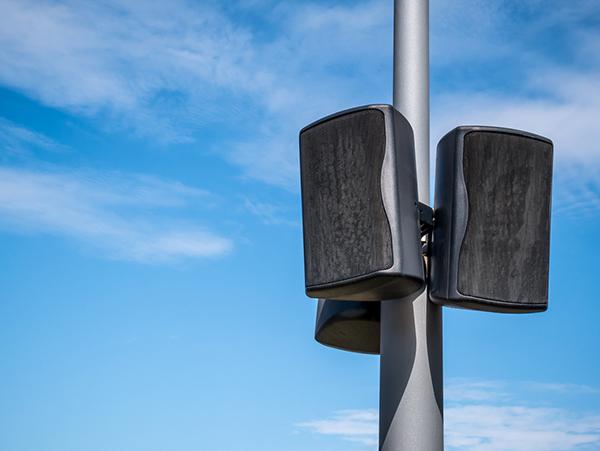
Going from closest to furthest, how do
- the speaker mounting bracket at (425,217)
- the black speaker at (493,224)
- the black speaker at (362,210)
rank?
1. the black speaker at (362,210)
2. the black speaker at (493,224)
3. the speaker mounting bracket at (425,217)

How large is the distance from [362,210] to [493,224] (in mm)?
646

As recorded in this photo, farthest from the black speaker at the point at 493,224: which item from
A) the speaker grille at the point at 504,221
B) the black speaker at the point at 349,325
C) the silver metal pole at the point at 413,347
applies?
the black speaker at the point at 349,325

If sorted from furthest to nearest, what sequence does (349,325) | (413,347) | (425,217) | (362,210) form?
(349,325) < (413,347) < (425,217) < (362,210)

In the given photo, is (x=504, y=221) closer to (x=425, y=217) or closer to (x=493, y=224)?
(x=493, y=224)

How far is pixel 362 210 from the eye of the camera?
3.91 meters

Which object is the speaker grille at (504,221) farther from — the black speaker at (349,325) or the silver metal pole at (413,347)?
the black speaker at (349,325)

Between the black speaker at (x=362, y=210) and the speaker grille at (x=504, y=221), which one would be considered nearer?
the black speaker at (x=362, y=210)

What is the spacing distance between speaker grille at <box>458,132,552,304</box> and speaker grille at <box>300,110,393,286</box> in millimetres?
464

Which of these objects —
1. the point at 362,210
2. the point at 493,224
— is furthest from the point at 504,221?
the point at 362,210

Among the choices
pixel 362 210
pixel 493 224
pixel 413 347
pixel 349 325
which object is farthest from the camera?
pixel 349 325

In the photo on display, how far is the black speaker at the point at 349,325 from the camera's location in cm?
516

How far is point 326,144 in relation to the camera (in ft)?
13.5

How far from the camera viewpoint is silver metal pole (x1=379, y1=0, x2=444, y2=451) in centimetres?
430

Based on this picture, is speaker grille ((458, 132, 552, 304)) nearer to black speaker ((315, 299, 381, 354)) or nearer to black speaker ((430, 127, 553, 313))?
black speaker ((430, 127, 553, 313))
